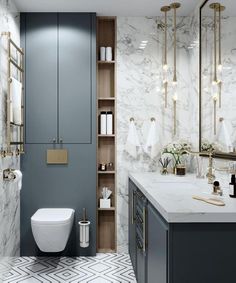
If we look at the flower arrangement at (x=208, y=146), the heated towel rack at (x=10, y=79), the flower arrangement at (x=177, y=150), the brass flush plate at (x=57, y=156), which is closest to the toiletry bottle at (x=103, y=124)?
the brass flush plate at (x=57, y=156)

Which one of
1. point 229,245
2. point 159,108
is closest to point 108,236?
point 159,108

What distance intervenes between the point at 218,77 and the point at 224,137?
483 millimetres

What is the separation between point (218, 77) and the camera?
2.49m

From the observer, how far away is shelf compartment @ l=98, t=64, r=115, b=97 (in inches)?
138

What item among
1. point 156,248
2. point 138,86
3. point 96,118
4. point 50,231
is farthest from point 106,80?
point 156,248

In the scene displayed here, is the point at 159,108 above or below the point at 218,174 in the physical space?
above

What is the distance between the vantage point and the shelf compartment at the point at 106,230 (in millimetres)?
3480

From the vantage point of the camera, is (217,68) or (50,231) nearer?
(217,68)

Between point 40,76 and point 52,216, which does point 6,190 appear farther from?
point 40,76

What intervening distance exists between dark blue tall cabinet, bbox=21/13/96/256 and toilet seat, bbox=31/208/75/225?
14cm

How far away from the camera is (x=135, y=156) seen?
3408 mm

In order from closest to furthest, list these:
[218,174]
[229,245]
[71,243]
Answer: [229,245] < [218,174] < [71,243]

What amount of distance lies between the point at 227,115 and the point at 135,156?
1.28 meters

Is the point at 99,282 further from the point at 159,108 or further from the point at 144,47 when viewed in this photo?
the point at 144,47
